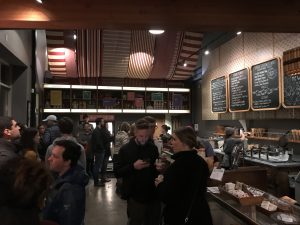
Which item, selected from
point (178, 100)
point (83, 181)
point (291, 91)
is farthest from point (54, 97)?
point (83, 181)

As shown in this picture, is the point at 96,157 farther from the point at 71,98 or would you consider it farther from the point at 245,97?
the point at 245,97

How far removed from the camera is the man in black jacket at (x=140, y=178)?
113 inches

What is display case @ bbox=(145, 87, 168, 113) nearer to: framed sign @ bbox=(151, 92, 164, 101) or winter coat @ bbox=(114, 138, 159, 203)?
framed sign @ bbox=(151, 92, 164, 101)

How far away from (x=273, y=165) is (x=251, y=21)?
93.1 inches

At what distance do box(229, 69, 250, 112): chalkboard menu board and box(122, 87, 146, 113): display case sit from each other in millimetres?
3136

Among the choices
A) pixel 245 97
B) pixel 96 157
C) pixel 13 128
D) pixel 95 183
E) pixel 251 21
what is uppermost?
pixel 251 21

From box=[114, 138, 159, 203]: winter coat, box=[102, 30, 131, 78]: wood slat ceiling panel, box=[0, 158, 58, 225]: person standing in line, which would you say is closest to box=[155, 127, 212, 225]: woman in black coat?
box=[114, 138, 159, 203]: winter coat

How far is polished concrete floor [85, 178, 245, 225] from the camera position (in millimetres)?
3762

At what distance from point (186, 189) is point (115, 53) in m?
6.38

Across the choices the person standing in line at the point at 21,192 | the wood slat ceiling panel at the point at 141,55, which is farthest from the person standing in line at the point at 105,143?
the person standing in line at the point at 21,192

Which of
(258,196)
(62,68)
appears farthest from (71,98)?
(258,196)

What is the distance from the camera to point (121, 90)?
32.1 feet

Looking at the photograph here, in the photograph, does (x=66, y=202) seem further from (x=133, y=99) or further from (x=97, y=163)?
(x=133, y=99)

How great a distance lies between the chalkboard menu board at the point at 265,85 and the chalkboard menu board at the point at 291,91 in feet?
0.77
